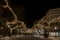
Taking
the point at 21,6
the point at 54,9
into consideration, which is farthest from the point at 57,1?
the point at 21,6

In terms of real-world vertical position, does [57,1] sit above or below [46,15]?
above

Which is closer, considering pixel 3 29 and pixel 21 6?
pixel 3 29

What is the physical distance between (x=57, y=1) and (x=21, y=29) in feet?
8.32

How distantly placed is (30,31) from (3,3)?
2.04 metres

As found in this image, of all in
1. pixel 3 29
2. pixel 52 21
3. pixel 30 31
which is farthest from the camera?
pixel 30 31

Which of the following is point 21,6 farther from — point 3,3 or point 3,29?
point 3,29

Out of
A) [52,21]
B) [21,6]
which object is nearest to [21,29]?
[21,6]

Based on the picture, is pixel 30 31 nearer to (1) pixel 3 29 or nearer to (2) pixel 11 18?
(2) pixel 11 18

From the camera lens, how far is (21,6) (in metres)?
10.6

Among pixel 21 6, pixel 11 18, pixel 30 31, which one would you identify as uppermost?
pixel 21 6

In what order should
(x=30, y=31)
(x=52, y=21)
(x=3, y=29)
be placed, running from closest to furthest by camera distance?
1. (x=3, y=29)
2. (x=52, y=21)
3. (x=30, y=31)

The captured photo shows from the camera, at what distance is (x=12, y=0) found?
10.4 meters

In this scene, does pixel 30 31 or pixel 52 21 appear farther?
pixel 30 31

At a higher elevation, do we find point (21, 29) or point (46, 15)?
point (46, 15)
